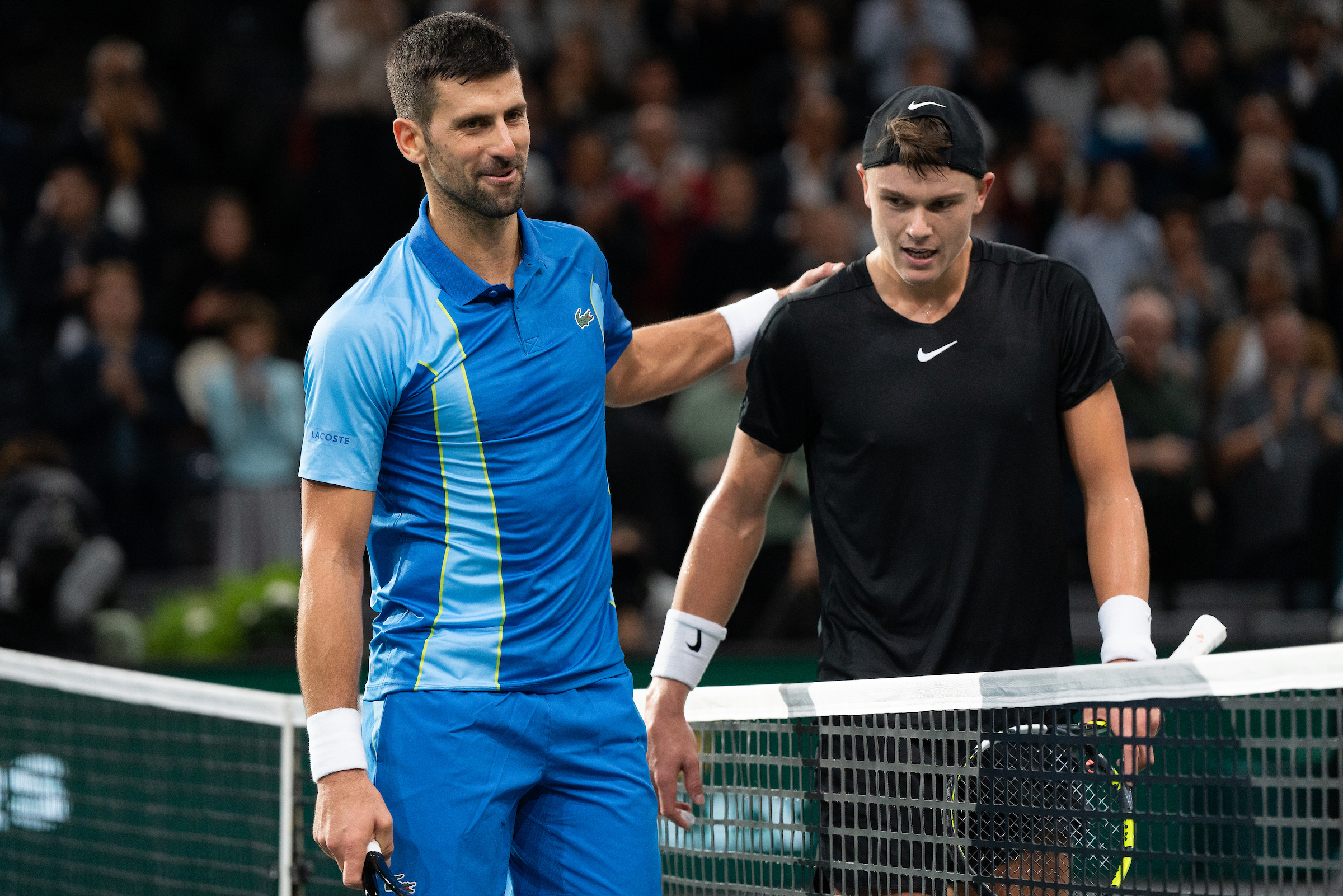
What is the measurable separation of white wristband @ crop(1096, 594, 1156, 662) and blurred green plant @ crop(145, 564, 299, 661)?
5.67 m

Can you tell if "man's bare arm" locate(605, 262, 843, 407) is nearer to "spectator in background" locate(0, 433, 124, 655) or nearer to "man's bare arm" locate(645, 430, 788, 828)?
"man's bare arm" locate(645, 430, 788, 828)

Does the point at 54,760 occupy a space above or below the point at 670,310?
below

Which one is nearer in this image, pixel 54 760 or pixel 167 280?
pixel 54 760

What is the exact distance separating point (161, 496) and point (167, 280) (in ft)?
5.45

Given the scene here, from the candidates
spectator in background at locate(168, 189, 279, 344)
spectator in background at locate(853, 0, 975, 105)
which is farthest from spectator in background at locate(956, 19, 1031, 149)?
spectator in background at locate(168, 189, 279, 344)

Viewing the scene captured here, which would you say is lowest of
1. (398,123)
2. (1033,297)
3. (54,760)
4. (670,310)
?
(54,760)

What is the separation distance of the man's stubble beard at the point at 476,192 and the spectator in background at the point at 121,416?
6.55 m

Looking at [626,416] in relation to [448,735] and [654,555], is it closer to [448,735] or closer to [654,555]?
[654,555]

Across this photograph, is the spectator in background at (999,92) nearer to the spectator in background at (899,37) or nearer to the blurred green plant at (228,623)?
the spectator in background at (899,37)

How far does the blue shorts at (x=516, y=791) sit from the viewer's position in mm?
3246

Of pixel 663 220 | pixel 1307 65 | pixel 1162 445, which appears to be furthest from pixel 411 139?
pixel 1307 65

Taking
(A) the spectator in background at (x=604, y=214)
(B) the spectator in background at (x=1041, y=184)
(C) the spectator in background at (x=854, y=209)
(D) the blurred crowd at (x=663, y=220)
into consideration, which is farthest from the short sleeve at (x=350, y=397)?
(B) the spectator in background at (x=1041, y=184)

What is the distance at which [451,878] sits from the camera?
3229 millimetres

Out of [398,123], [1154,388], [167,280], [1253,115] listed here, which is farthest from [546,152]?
[398,123]
